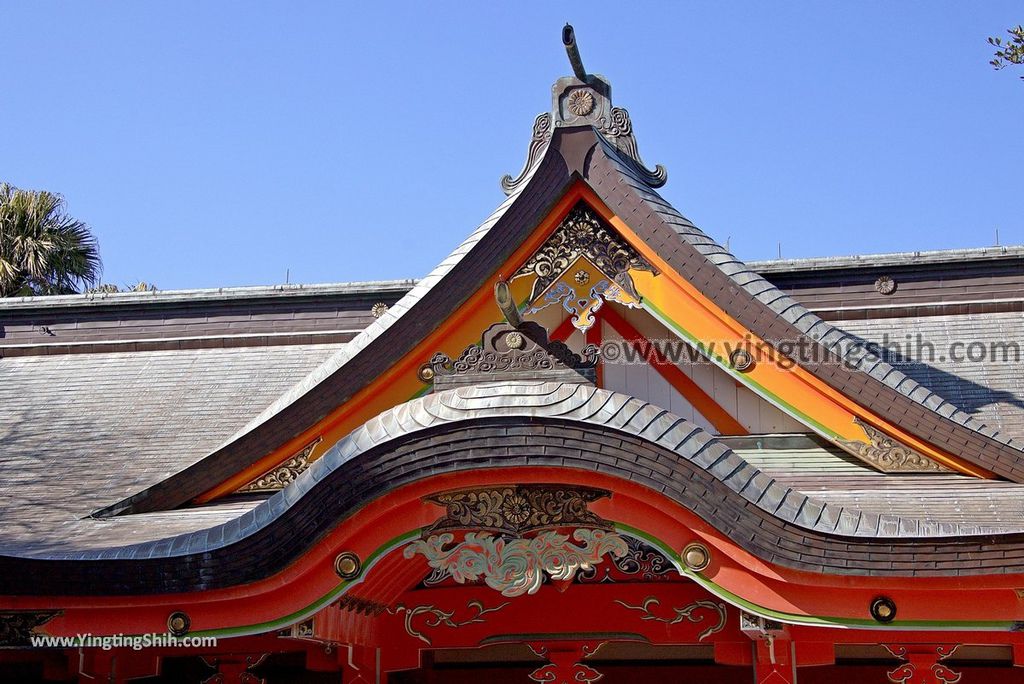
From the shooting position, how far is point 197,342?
11484mm

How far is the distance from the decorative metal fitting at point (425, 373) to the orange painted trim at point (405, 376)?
3 centimetres

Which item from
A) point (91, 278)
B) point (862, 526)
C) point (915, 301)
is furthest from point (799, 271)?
point (91, 278)

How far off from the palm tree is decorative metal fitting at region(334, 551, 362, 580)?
17674 millimetres

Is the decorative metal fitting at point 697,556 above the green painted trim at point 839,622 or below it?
above

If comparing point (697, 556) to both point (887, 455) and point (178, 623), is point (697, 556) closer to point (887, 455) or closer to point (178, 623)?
point (887, 455)

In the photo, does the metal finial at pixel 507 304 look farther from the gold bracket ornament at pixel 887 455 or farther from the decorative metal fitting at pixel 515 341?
the gold bracket ornament at pixel 887 455

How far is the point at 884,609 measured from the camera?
6281 mm

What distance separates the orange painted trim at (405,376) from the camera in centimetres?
775

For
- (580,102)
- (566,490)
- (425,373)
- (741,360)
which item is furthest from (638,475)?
(580,102)

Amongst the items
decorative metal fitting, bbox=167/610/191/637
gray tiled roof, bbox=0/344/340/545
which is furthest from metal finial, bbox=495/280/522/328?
decorative metal fitting, bbox=167/610/191/637

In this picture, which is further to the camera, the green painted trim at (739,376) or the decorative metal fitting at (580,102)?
the decorative metal fitting at (580,102)

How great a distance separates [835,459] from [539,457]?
2290 millimetres

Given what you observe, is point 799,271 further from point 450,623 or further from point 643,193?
point 450,623

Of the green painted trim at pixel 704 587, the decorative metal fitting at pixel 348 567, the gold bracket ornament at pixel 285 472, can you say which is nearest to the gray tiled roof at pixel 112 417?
the gold bracket ornament at pixel 285 472
